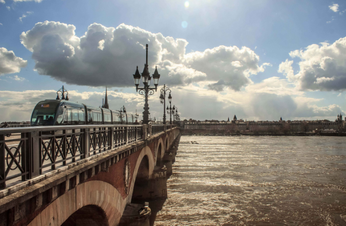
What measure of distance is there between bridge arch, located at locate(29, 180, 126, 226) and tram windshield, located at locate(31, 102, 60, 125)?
6735 mm

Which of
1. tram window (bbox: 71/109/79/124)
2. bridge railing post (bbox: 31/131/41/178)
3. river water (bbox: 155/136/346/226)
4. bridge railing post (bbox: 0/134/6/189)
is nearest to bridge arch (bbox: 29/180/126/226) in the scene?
bridge railing post (bbox: 31/131/41/178)

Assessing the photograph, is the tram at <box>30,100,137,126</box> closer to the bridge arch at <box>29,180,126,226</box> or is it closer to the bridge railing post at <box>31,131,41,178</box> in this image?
the bridge arch at <box>29,180,126,226</box>

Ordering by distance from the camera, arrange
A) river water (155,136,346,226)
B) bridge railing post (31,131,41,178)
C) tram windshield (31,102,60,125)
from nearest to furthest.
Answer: bridge railing post (31,131,41,178) → tram windshield (31,102,60,125) → river water (155,136,346,226)

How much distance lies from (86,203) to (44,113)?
9.24 m

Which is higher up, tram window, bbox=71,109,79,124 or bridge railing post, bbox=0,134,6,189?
tram window, bbox=71,109,79,124

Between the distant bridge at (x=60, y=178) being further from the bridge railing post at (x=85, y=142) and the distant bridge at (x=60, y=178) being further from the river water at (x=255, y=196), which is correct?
the river water at (x=255, y=196)

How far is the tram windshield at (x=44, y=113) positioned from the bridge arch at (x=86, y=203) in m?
6.74

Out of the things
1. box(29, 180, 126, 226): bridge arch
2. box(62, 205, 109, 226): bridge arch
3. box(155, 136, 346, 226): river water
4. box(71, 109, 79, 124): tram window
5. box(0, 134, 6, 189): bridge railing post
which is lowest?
box(155, 136, 346, 226): river water

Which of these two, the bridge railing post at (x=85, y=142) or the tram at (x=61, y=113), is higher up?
the tram at (x=61, y=113)

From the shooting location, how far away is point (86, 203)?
5.65 m

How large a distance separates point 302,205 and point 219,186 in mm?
6989

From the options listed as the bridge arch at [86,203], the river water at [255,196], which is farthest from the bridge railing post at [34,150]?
the river water at [255,196]

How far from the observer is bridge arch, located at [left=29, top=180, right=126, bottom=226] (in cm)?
413

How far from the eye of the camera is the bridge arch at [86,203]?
4.13 metres
